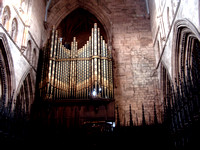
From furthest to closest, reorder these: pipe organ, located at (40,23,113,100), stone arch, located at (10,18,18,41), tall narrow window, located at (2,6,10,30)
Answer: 1. pipe organ, located at (40,23,113,100)
2. stone arch, located at (10,18,18,41)
3. tall narrow window, located at (2,6,10,30)

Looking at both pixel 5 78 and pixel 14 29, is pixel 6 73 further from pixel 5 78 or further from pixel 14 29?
pixel 14 29

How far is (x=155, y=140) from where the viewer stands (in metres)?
6.50

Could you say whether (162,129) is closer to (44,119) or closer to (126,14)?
(44,119)

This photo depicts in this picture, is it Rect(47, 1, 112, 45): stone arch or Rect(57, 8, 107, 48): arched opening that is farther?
Rect(57, 8, 107, 48): arched opening

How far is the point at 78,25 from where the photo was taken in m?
21.1

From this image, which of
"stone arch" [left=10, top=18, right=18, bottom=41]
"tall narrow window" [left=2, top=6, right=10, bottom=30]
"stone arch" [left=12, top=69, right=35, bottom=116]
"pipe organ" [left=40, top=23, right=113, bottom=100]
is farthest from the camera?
"pipe organ" [left=40, top=23, right=113, bottom=100]

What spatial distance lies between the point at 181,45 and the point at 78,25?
1382 centimetres

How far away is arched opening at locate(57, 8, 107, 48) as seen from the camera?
19.4 meters

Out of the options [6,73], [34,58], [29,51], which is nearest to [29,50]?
[29,51]

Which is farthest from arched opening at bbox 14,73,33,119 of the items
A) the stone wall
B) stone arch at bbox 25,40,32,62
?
the stone wall

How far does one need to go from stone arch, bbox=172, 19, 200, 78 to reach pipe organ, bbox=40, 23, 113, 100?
3889mm

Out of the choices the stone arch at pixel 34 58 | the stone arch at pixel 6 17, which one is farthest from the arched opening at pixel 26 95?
the stone arch at pixel 6 17

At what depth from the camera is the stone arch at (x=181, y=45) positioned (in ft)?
26.4

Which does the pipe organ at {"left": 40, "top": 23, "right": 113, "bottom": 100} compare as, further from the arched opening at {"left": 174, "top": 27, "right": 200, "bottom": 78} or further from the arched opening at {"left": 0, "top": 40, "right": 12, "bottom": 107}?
the arched opening at {"left": 174, "top": 27, "right": 200, "bottom": 78}
